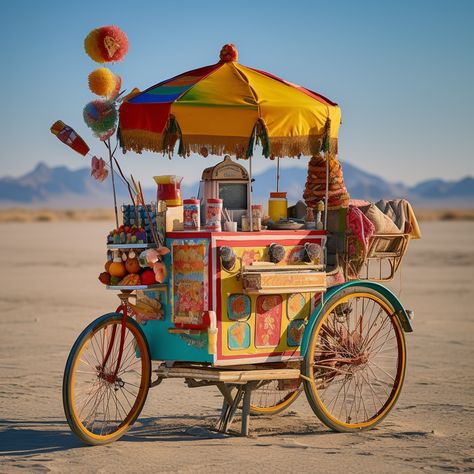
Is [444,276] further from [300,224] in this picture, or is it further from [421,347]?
[300,224]

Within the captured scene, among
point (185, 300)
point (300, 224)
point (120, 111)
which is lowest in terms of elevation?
point (185, 300)

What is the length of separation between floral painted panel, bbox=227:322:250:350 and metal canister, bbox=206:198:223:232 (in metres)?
0.70

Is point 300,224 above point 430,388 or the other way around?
above

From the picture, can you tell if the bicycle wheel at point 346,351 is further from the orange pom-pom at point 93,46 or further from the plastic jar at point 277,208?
the orange pom-pom at point 93,46

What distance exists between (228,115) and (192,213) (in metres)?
0.74

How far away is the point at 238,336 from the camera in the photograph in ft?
24.6

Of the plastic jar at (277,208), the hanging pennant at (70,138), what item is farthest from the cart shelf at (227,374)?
the hanging pennant at (70,138)

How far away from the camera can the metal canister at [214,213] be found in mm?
7465

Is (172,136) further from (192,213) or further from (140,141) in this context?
(192,213)

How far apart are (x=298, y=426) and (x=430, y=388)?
225 centimetres

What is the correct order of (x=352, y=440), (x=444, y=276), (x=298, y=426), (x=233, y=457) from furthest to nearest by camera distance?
(x=444, y=276) < (x=298, y=426) < (x=352, y=440) < (x=233, y=457)

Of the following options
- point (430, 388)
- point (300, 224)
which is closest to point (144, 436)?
point (300, 224)

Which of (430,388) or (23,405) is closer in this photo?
(23,405)

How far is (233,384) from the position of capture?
7738 millimetres
